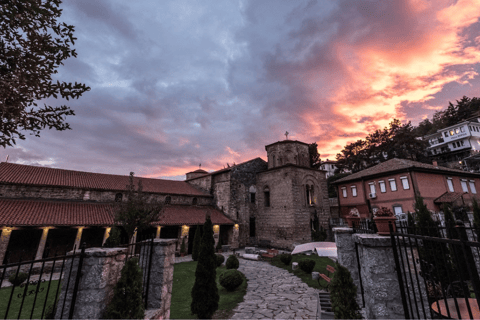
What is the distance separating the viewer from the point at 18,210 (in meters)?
14.2

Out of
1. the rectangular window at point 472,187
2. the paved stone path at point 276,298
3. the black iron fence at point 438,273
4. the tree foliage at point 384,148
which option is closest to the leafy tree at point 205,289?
the paved stone path at point 276,298

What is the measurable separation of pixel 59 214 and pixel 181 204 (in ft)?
34.5

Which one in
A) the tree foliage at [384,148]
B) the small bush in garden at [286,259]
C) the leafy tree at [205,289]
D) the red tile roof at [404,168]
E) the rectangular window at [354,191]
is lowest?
the small bush in garden at [286,259]

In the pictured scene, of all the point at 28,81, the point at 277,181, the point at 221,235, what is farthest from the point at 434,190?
the point at 28,81

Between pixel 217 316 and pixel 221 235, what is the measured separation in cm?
1655

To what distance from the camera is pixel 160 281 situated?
5.19 meters

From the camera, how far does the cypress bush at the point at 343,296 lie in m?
4.35

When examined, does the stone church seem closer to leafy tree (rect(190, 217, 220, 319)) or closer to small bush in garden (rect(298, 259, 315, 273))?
small bush in garden (rect(298, 259, 315, 273))

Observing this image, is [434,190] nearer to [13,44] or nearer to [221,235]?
[221,235]

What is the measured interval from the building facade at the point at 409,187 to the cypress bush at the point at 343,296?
19.5 metres

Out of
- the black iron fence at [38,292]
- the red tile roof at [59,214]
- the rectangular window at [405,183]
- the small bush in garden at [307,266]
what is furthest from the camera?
the rectangular window at [405,183]

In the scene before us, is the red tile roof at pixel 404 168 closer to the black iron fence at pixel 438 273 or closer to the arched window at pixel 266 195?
the arched window at pixel 266 195

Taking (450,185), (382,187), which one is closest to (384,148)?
(450,185)

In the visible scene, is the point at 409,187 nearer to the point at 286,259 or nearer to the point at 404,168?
the point at 404,168
